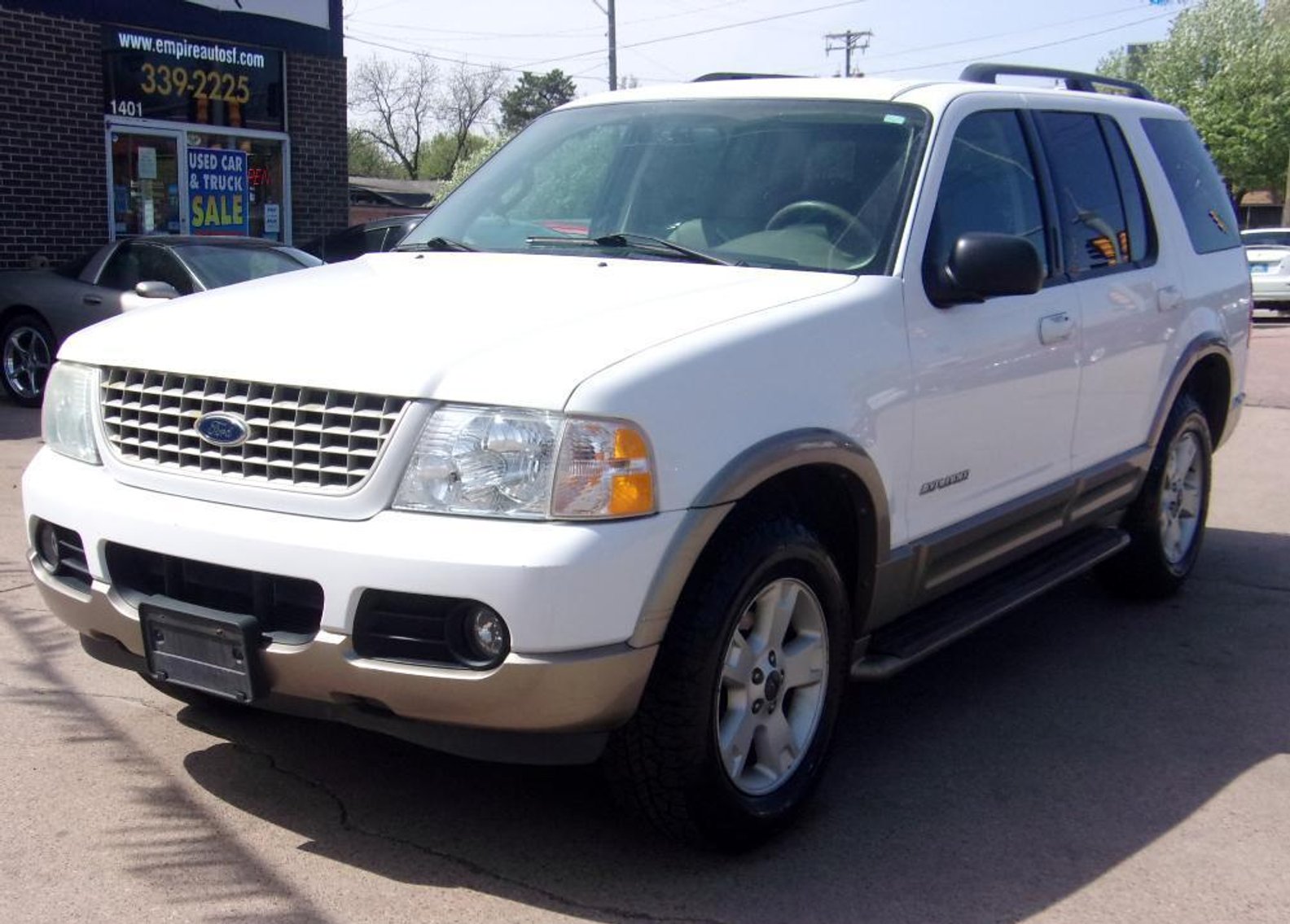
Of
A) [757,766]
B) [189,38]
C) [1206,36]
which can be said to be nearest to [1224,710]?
[757,766]

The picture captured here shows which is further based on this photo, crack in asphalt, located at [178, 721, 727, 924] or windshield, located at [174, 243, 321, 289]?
windshield, located at [174, 243, 321, 289]

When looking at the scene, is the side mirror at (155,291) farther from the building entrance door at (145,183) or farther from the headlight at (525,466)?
the headlight at (525,466)

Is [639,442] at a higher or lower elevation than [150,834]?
higher

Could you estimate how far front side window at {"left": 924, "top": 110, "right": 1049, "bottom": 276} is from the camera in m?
4.42

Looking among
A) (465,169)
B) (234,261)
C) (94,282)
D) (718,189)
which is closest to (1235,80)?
(465,169)

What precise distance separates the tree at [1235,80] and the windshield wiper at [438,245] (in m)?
42.8

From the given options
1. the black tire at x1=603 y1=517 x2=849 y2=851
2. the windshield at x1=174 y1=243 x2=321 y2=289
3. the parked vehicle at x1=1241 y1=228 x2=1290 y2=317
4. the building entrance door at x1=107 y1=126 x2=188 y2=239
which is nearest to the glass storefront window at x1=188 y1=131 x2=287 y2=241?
the building entrance door at x1=107 y1=126 x2=188 y2=239

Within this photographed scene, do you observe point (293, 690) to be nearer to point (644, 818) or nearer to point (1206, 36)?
point (644, 818)

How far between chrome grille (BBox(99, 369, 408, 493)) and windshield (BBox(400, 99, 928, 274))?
131cm

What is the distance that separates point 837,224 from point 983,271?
1.50ft

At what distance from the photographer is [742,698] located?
3.62m

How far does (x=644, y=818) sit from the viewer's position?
3.53 metres

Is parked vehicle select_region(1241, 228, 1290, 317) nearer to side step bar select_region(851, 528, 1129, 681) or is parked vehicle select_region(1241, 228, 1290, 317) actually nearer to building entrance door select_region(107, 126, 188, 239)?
building entrance door select_region(107, 126, 188, 239)

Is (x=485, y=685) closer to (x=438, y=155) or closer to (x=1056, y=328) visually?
(x=1056, y=328)
